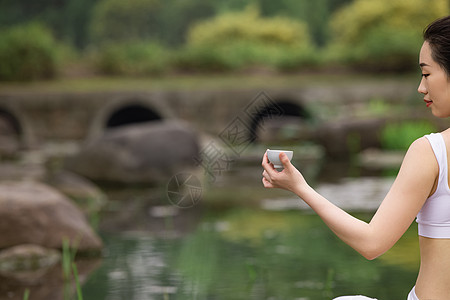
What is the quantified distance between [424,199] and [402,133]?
42.2 ft

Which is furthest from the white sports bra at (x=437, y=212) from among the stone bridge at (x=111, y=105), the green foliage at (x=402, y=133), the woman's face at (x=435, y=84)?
the stone bridge at (x=111, y=105)

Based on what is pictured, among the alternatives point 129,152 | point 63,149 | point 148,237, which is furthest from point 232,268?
point 63,149

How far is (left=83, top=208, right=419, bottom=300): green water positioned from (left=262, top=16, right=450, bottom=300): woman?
2494 mm

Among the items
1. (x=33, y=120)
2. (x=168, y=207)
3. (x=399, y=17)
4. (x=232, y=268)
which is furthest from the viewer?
(x=399, y=17)

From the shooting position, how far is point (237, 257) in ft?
21.3

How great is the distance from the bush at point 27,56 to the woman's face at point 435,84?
25.4 m

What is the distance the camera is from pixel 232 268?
6059 millimetres

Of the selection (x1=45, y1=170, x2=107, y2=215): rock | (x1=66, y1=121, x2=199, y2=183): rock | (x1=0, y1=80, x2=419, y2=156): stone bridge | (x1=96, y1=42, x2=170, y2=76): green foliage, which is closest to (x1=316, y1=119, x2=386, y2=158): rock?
(x1=66, y1=121, x2=199, y2=183): rock

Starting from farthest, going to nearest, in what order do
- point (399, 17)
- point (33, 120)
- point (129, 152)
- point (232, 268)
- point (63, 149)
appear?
point (399, 17), point (33, 120), point (63, 149), point (129, 152), point (232, 268)

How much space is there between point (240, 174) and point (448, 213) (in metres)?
11.2

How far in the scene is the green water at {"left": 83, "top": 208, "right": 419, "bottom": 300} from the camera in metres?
5.36

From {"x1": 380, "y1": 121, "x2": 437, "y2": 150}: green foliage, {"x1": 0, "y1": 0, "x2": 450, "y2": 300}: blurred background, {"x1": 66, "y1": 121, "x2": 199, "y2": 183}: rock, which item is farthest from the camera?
{"x1": 380, "y1": 121, "x2": 437, "y2": 150}: green foliage

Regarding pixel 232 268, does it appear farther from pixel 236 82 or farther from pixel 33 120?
pixel 236 82

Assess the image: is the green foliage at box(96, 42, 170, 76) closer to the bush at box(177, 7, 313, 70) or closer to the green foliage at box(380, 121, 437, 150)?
the bush at box(177, 7, 313, 70)
